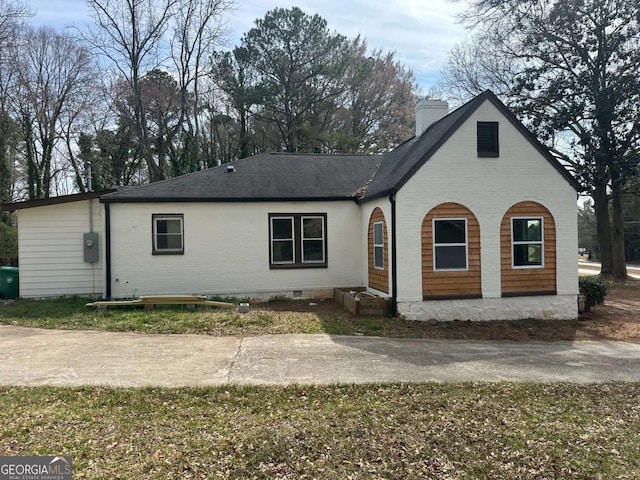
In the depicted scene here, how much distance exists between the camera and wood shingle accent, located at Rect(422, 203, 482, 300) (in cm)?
1100

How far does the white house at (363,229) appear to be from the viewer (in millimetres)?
11062

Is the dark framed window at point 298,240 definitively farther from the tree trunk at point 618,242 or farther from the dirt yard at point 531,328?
the tree trunk at point 618,242

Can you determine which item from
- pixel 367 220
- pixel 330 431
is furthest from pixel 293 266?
pixel 330 431

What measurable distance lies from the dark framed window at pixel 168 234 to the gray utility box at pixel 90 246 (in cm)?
159

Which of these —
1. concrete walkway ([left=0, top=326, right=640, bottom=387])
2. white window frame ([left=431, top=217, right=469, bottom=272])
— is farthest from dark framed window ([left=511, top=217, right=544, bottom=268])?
concrete walkway ([left=0, top=326, right=640, bottom=387])

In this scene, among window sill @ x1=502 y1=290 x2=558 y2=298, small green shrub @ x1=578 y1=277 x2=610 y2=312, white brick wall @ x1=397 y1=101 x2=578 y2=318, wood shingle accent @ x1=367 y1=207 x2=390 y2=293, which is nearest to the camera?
white brick wall @ x1=397 y1=101 x2=578 y2=318

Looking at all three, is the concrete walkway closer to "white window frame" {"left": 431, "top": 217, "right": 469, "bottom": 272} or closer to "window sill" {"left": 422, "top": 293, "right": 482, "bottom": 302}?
"window sill" {"left": 422, "top": 293, "right": 482, "bottom": 302}

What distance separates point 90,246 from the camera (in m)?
12.9

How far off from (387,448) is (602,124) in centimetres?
2179

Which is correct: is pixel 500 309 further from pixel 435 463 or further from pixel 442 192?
pixel 435 463

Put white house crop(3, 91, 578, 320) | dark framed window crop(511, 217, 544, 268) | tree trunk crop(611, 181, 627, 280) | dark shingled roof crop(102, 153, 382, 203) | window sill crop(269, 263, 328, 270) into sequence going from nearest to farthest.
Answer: white house crop(3, 91, 578, 320) → dark framed window crop(511, 217, 544, 268) → dark shingled roof crop(102, 153, 382, 203) → window sill crop(269, 263, 328, 270) → tree trunk crop(611, 181, 627, 280)

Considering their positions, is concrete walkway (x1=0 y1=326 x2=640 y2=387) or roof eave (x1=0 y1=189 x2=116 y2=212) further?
roof eave (x1=0 y1=189 x2=116 y2=212)

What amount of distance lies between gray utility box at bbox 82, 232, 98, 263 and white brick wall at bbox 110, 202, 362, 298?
480 millimetres

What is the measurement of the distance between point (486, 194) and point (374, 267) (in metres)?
3.62
